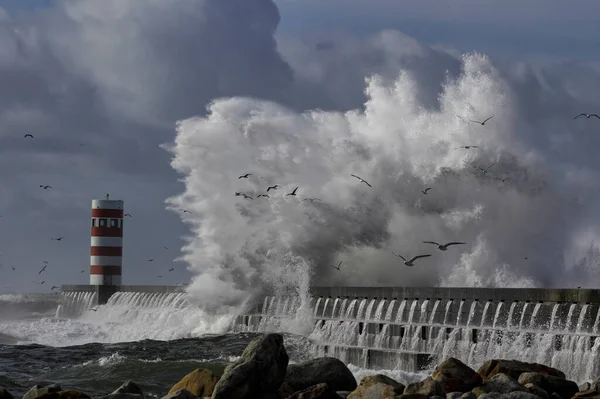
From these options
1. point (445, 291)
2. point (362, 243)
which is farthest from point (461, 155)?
point (445, 291)

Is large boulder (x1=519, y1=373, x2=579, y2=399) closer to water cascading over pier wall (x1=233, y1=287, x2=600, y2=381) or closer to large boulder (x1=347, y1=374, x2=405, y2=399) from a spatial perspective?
large boulder (x1=347, y1=374, x2=405, y2=399)

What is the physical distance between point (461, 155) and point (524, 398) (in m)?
23.0

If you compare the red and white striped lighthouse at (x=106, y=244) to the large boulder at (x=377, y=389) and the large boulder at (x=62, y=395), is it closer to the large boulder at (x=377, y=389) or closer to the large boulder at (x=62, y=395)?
the large boulder at (x=62, y=395)

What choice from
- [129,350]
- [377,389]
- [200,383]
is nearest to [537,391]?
[377,389]

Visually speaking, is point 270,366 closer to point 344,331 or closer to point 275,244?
point 344,331

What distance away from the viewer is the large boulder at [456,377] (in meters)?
15.7

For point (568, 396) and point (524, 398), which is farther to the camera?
point (568, 396)

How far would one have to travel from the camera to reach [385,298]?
27.1 m

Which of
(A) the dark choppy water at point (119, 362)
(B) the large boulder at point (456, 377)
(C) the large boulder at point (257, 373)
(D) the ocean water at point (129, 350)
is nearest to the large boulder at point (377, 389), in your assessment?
(B) the large boulder at point (456, 377)

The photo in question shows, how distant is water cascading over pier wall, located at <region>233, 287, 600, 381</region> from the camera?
19578 mm

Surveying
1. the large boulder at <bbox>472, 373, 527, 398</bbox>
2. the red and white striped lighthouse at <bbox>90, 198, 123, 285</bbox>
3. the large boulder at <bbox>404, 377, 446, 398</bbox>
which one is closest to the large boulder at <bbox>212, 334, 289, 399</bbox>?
the large boulder at <bbox>404, 377, 446, 398</bbox>

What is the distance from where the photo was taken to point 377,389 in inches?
600

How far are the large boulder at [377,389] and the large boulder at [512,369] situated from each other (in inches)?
64.6

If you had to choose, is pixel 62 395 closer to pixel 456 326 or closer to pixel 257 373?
pixel 257 373
